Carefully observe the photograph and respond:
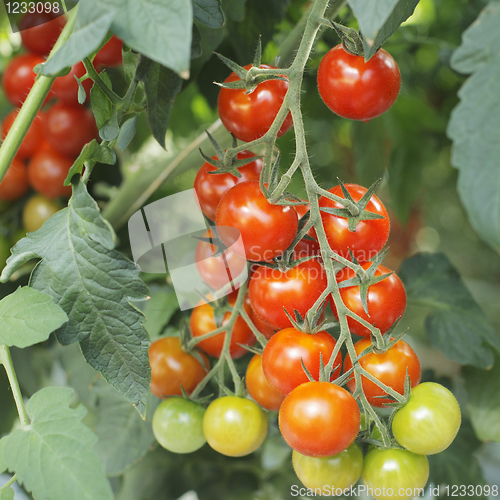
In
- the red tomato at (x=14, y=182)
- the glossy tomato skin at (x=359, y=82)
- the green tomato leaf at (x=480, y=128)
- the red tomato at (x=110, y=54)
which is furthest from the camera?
the red tomato at (x=14, y=182)

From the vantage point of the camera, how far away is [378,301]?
30 cm

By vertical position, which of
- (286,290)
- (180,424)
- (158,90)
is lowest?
(180,424)

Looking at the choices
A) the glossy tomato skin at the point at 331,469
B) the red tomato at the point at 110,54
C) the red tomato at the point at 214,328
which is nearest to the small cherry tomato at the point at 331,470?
the glossy tomato skin at the point at 331,469

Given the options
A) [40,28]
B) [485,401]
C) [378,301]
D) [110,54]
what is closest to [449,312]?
[485,401]

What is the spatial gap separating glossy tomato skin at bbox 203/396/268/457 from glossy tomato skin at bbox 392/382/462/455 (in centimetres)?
10

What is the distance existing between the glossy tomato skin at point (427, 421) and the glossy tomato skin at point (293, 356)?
0.05 meters

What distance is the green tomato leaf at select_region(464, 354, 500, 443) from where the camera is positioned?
478 mm

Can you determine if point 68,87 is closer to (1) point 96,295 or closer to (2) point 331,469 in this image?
(1) point 96,295

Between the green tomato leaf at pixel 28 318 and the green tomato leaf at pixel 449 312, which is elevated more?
the green tomato leaf at pixel 28 318

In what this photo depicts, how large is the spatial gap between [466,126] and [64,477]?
26cm

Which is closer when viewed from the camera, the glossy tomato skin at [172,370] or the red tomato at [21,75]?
the glossy tomato skin at [172,370]

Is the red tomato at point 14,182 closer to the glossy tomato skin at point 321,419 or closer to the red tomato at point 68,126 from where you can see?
the red tomato at point 68,126

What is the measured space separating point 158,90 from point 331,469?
0.89 ft

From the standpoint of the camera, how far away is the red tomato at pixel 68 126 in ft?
1.75
